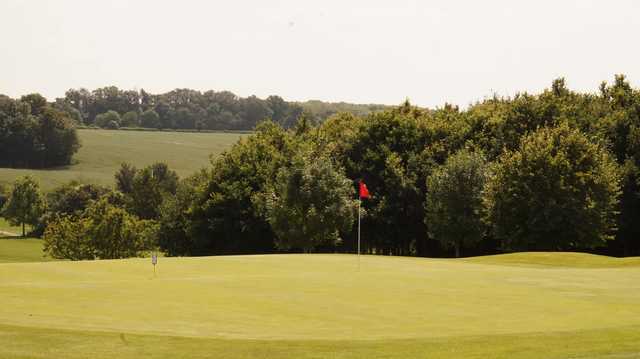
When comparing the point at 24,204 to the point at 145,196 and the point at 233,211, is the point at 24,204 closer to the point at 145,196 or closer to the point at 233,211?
the point at 145,196

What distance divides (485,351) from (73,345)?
777 centimetres

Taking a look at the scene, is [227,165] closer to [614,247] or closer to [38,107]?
[614,247]

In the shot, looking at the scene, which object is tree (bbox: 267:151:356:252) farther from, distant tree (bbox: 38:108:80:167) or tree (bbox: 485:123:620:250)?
distant tree (bbox: 38:108:80:167)

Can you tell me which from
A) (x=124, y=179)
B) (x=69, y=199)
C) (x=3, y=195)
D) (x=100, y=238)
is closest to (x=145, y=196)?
(x=69, y=199)

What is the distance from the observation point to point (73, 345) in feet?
51.8

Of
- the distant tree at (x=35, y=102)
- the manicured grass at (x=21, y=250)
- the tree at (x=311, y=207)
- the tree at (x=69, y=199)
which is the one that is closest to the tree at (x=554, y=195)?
the tree at (x=311, y=207)

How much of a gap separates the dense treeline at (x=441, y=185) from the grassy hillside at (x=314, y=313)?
92.7ft

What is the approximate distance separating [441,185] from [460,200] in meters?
1.95

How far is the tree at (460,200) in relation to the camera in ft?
222

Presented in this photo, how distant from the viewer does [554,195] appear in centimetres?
6303

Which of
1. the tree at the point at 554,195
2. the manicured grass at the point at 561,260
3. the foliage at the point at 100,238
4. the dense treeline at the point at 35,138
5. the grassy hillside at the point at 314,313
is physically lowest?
the foliage at the point at 100,238

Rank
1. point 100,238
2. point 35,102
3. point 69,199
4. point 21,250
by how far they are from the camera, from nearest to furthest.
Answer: point 100,238, point 21,250, point 69,199, point 35,102

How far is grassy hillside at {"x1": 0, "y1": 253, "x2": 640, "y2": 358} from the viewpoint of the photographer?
16.2 metres

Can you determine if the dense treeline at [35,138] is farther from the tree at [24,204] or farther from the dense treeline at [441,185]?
the dense treeline at [441,185]
